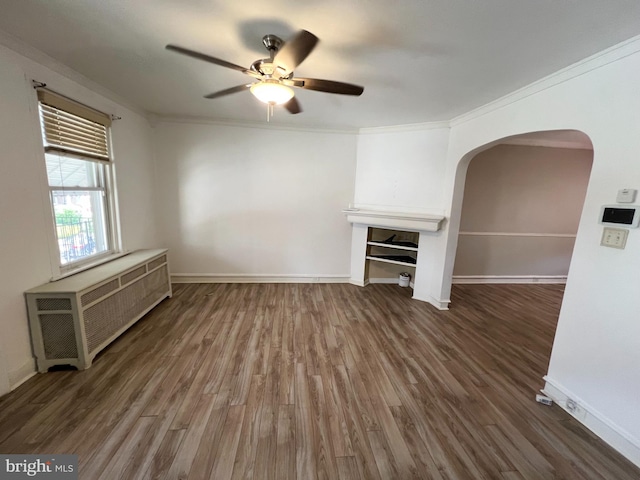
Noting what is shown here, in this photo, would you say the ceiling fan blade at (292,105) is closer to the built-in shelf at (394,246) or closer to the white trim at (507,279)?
the built-in shelf at (394,246)

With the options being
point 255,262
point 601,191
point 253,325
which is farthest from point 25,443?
point 601,191

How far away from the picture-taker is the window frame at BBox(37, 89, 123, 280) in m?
2.20

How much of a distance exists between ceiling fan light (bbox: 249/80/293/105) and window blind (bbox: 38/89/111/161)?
182 centimetres

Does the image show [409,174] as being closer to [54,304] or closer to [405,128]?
[405,128]

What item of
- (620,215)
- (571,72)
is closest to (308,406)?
(620,215)

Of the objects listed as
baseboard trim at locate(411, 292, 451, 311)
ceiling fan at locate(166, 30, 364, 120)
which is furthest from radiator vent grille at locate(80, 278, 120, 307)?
baseboard trim at locate(411, 292, 451, 311)

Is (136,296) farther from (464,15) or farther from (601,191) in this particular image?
(601,191)

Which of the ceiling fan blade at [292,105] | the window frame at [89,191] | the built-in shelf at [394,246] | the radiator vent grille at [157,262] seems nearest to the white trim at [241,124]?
the window frame at [89,191]

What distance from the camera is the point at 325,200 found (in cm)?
425

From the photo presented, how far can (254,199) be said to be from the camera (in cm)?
413

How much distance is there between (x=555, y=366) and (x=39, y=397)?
3847mm

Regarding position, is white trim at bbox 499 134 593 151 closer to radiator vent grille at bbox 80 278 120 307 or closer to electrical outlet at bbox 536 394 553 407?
electrical outlet at bbox 536 394 553 407

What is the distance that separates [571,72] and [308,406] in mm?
3068

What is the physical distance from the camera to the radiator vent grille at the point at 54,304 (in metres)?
2.04
